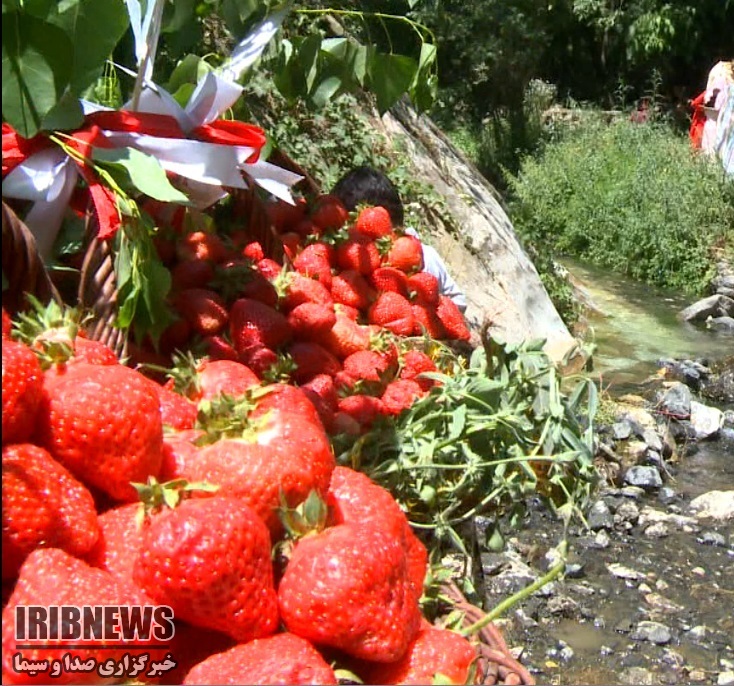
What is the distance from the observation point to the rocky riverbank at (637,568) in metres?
3.56

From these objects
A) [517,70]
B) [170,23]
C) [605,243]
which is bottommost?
[605,243]

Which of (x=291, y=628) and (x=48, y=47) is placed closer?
(x=291, y=628)

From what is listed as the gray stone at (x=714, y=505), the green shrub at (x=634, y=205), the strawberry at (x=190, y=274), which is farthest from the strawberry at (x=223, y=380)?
the green shrub at (x=634, y=205)

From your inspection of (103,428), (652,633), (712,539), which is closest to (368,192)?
(652,633)

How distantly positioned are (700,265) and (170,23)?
7851 mm

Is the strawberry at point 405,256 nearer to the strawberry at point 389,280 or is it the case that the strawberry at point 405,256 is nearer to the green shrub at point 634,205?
the strawberry at point 389,280

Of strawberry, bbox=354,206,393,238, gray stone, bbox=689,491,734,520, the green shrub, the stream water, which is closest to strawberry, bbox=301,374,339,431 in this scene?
strawberry, bbox=354,206,393,238

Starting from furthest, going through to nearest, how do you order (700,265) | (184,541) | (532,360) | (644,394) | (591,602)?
(700,265) < (644,394) < (591,602) < (532,360) < (184,541)

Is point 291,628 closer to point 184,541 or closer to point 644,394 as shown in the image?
point 184,541

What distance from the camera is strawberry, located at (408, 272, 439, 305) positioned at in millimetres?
2812

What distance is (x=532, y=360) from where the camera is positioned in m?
1.97

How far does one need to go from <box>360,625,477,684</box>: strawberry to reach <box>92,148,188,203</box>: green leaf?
0.96 m

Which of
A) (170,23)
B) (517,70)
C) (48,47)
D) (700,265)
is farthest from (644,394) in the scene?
(517,70)

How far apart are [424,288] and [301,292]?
481mm
